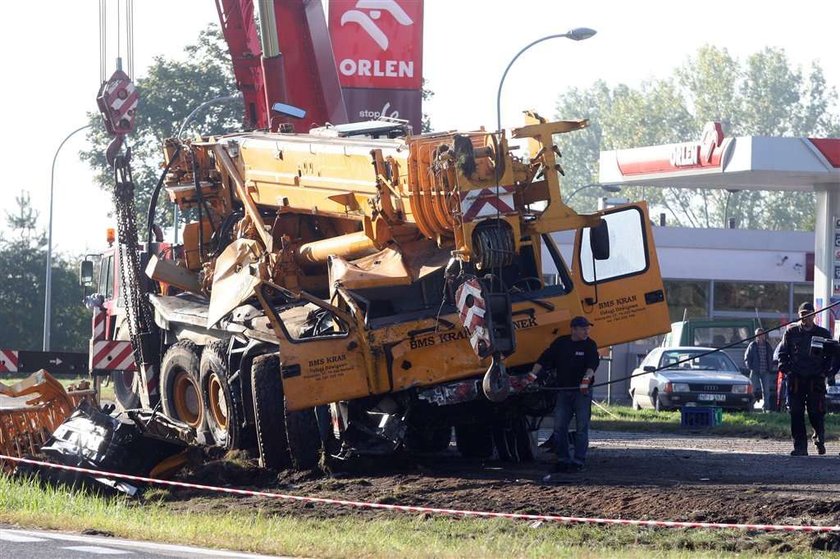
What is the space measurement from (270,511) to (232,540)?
1.84 metres

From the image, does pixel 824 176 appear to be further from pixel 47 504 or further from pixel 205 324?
pixel 47 504

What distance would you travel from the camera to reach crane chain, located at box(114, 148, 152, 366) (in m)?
19.0

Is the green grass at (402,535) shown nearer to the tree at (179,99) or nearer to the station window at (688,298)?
the station window at (688,298)

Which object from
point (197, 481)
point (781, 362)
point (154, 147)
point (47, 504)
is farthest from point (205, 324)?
point (154, 147)

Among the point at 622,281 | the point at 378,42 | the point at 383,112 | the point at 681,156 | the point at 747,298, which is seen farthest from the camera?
the point at 747,298

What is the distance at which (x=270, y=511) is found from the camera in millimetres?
12492

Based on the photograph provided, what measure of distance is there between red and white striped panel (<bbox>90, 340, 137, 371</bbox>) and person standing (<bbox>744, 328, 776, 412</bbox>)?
1376cm

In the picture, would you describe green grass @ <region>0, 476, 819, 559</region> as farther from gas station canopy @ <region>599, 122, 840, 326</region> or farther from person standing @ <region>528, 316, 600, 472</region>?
gas station canopy @ <region>599, 122, 840, 326</region>

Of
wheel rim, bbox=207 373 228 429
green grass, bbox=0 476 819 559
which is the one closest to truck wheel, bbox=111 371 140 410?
wheel rim, bbox=207 373 228 429

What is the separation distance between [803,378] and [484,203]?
18.9 feet

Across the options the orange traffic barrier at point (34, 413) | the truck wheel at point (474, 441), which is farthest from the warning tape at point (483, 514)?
the truck wheel at point (474, 441)

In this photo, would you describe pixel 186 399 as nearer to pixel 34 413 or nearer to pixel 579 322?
pixel 34 413

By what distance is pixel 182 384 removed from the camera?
1792 centimetres

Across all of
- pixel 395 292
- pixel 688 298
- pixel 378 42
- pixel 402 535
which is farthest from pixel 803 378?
pixel 688 298
